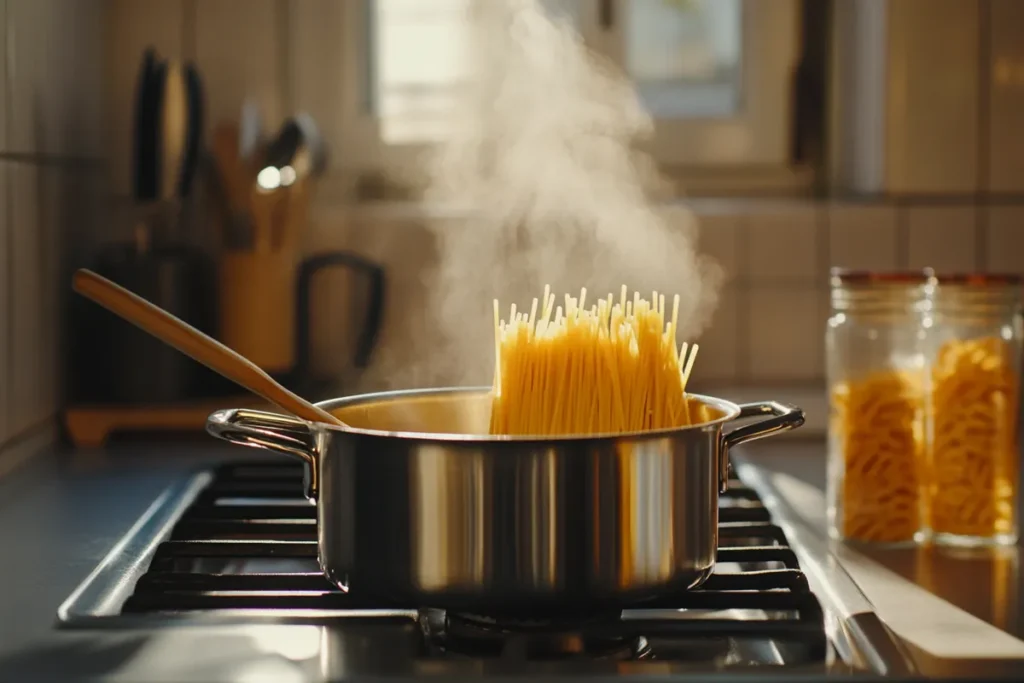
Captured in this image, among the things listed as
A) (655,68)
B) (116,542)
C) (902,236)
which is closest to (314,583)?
(116,542)

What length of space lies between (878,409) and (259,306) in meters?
0.76

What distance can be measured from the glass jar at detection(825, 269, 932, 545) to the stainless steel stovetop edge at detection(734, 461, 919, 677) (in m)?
0.04

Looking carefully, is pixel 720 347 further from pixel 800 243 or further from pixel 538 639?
pixel 538 639

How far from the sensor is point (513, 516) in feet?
2.17

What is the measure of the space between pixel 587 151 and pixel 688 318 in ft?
0.85

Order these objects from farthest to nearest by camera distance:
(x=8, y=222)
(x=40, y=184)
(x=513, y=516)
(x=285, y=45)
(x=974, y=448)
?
(x=285, y=45) → (x=40, y=184) → (x=8, y=222) → (x=974, y=448) → (x=513, y=516)

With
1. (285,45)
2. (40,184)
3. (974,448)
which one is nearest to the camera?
(974,448)

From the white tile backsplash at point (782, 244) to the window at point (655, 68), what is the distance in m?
0.20

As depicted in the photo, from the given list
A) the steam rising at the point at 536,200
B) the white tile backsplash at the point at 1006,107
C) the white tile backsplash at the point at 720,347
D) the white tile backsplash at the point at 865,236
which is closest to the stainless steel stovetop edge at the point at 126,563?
the steam rising at the point at 536,200

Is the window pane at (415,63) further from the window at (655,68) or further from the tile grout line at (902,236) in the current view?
the tile grout line at (902,236)

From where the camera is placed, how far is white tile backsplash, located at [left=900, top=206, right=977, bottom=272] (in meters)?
1.61

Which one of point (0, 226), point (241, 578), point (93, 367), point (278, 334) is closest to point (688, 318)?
point (278, 334)

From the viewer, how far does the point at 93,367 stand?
1.43 meters

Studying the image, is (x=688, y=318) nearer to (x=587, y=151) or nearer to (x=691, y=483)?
(x=587, y=151)
